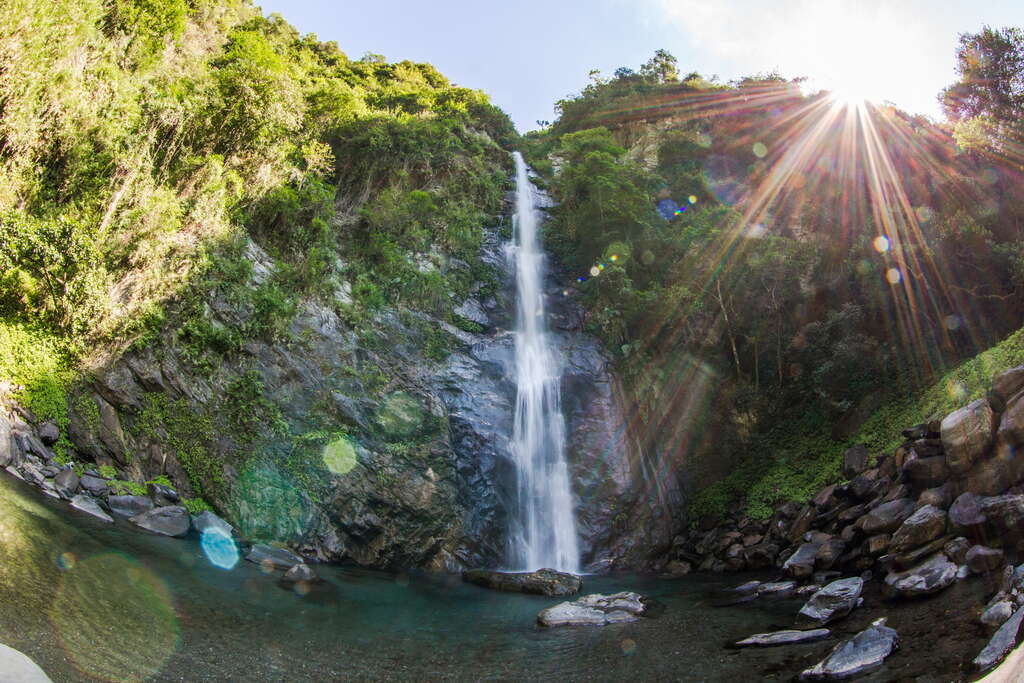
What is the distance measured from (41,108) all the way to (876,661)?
812 inches

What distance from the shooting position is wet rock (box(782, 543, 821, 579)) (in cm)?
1277

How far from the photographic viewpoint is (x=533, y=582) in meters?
14.1

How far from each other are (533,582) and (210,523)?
8.08 m

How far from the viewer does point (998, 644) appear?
6.09 m

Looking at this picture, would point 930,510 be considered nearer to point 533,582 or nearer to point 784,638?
point 784,638

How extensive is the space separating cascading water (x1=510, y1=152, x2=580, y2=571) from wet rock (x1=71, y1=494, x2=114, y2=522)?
424 inches

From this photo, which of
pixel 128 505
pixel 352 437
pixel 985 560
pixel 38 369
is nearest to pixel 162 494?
pixel 128 505

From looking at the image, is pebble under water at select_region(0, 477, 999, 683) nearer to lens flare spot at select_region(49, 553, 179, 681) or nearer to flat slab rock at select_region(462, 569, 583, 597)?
lens flare spot at select_region(49, 553, 179, 681)

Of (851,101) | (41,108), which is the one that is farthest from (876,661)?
(851,101)

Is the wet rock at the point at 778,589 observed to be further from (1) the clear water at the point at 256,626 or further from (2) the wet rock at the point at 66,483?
(2) the wet rock at the point at 66,483

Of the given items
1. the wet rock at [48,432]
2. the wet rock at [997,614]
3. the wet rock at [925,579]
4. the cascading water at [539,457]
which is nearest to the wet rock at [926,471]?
the wet rock at [925,579]

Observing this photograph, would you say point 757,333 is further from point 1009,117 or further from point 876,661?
point 876,661

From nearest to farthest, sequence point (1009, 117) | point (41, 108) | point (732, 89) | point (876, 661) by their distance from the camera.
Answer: point (876, 661) < point (41, 108) < point (1009, 117) < point (732, 89)

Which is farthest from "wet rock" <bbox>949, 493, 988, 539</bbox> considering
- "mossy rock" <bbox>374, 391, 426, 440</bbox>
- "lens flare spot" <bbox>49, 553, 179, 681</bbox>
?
"mossy rock" <bbox>374, 391, 426, 440</bbox>
